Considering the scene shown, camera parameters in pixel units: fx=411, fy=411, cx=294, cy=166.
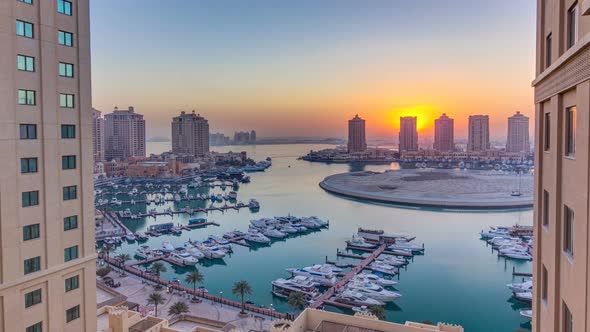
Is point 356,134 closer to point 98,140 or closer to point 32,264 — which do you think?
point 98,140

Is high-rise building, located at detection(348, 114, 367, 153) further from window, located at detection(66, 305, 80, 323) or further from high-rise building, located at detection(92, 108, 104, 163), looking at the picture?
window, located at detection(66, 305, 80, 323)

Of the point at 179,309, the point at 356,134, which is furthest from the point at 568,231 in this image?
the point at 356,134

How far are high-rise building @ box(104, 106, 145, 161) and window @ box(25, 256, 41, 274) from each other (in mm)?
80953

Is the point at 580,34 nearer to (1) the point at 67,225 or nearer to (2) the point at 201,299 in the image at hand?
(1) the point at 67,225

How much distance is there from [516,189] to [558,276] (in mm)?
46022

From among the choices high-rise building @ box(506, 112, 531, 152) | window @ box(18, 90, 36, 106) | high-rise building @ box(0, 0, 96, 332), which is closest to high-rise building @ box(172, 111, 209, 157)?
high-rise building @ box(506, 112, 531, 152)

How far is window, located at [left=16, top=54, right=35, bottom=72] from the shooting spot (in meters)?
5.12

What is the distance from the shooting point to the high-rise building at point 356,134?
115 metres

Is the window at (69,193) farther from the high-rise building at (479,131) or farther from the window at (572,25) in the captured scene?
the high-rise building at (479,131)

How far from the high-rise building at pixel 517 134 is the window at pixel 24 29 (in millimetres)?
99322

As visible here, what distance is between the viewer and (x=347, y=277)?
1880 cm

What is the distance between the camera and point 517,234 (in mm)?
26594

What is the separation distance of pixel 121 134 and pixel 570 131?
3469 inches

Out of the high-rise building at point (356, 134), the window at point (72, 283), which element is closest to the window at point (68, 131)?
the window at point (72, 283)
